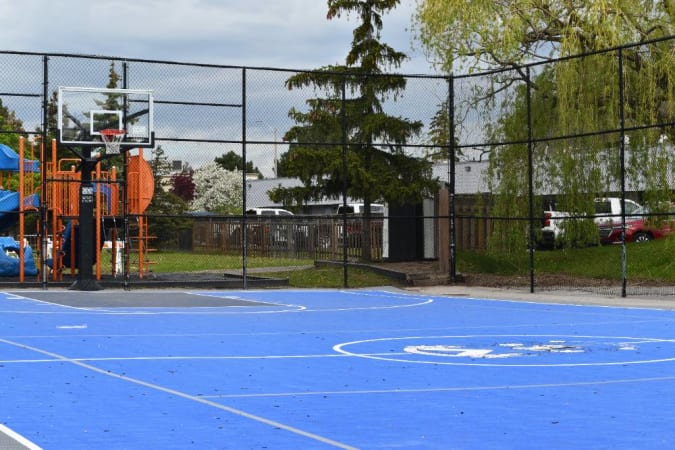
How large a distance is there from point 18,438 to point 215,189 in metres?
27.3

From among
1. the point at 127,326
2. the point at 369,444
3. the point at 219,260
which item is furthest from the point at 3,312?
the point at 219,260

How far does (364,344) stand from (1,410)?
21.3ft

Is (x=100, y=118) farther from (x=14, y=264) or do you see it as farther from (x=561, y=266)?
(x=561, y=266)

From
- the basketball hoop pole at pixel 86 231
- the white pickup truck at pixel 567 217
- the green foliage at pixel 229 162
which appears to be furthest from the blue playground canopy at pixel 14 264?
the white pickup truck at pixel 567 217

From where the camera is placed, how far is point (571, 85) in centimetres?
2717

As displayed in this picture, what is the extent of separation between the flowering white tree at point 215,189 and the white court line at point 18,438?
18.7 meters

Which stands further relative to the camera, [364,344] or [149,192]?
[149,192]

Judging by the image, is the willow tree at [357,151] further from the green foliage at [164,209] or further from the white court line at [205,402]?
the white court line at [205,402]

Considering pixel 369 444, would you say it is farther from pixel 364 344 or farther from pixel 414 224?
pixel 414 224

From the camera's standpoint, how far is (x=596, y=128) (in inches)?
1062

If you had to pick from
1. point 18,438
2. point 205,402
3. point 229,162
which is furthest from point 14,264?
point 18,438

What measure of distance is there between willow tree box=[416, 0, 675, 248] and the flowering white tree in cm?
720

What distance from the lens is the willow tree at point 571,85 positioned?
26.6 metres

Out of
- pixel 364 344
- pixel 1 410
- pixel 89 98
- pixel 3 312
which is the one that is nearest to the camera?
pixel 1 410
